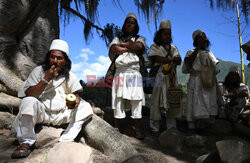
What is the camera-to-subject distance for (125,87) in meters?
3.13

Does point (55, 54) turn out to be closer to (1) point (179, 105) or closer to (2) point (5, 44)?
(2) point (5, 44)

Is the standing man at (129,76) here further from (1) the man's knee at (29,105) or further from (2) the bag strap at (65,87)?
(1) the man's knee at (29,105)

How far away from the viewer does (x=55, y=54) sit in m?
2.42

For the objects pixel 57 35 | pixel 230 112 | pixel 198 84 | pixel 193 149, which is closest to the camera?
pixel 193 149

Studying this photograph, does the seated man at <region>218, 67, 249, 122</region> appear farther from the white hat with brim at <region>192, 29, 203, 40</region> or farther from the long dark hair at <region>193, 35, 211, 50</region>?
the white hat with brim at <region>192, 29, 203, 40</region>

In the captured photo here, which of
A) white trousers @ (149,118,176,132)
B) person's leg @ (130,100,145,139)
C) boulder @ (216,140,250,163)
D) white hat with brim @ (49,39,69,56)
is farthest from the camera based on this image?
white trousers @ (149,118,176,132)

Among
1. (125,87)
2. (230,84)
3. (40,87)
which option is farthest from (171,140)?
(230,84)

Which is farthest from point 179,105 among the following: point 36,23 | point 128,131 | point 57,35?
point 36,23

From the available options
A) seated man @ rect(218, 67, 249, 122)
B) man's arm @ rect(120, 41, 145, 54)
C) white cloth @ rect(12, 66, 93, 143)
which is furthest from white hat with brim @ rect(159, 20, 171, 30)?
seated man @ rect(218, 67, 249, 122)

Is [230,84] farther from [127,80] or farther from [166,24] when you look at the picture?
[127,80]

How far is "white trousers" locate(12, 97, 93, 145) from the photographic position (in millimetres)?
2105

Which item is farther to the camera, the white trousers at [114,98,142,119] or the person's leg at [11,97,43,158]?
the white trousers at [114,98,142,119]

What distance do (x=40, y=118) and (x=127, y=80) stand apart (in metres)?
1.40

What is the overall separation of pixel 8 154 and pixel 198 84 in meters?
3.16
